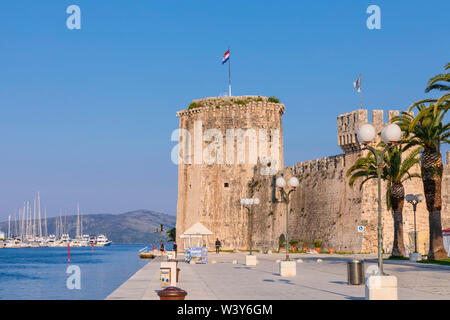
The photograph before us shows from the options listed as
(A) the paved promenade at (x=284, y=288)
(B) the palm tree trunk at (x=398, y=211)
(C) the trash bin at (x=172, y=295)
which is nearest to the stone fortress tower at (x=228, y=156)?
(B) the palm tree trunk at (x=398, y=211)

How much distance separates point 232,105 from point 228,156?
5.50 m

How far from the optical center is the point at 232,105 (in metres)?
63.0

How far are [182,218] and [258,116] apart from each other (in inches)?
553

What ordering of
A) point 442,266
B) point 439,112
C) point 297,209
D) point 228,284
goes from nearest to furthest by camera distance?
point 228,284, point 442,266, point 439,112, point 297,209

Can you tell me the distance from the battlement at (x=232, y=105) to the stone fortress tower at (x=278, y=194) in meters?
0.11

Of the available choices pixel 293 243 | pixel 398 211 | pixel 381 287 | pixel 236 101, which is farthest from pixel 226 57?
pixel 381 287

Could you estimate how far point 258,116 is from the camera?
62.7 meters

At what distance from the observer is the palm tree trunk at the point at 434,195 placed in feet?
100

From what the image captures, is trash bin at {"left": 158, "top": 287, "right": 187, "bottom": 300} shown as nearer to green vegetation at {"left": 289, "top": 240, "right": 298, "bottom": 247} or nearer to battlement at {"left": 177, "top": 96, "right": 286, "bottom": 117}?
green vegetation at {"left": 289, "top": 240, "right": 298, "bottom": 247}

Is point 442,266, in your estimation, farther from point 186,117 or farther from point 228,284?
point 186,117

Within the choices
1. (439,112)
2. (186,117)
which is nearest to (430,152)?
(439,112)

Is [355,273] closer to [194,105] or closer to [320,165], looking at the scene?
[320,165]

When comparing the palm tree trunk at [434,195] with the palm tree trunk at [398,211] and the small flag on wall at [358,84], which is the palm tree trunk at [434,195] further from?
the small flag on wall at [358,84]

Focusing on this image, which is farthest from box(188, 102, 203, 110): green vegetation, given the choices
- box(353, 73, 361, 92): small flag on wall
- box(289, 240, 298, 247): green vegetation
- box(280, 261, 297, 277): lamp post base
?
box(280, 261, 297, 277): lamp post base
